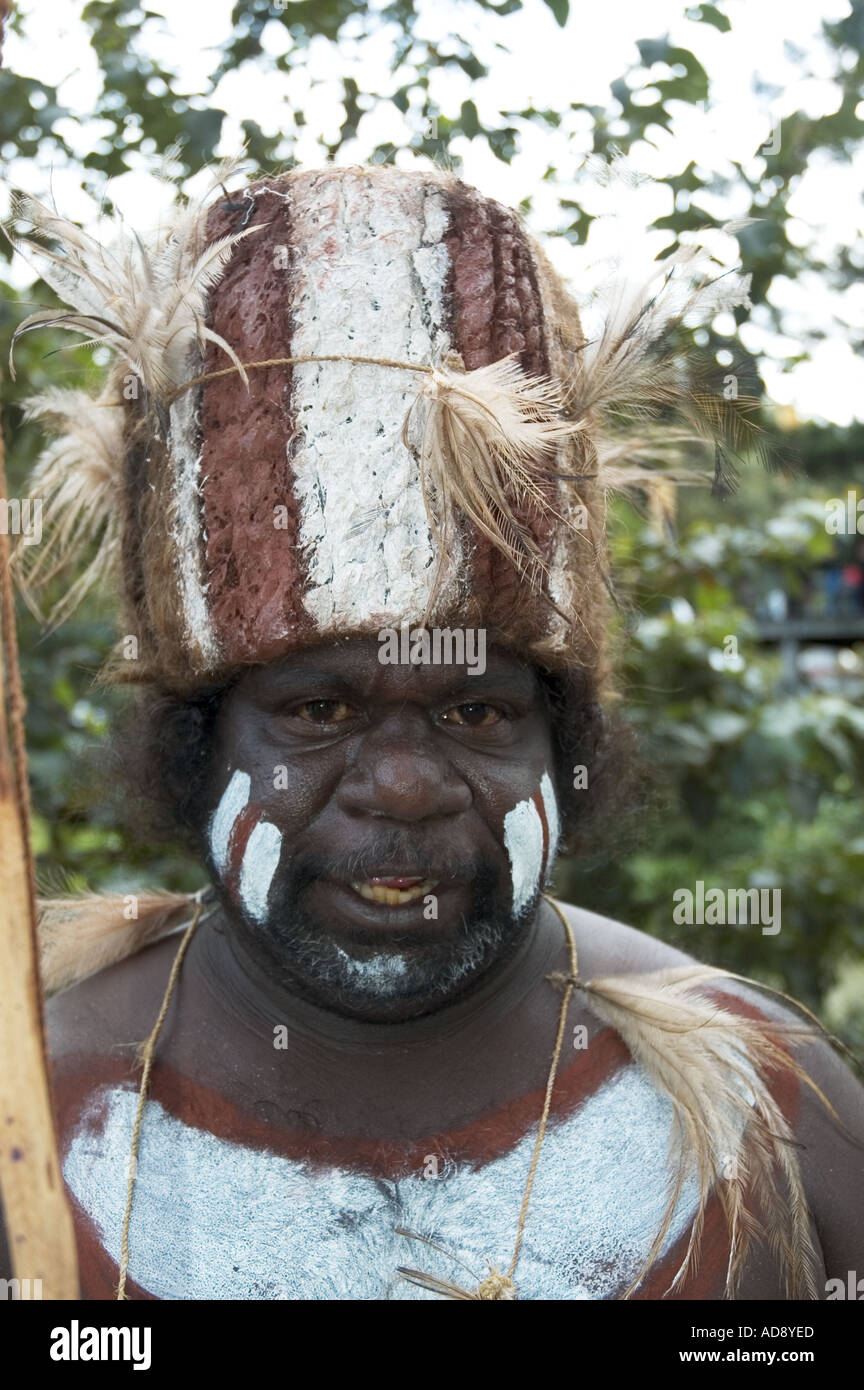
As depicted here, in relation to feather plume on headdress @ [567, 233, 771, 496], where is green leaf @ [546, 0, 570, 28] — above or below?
above

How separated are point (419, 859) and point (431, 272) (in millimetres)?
881

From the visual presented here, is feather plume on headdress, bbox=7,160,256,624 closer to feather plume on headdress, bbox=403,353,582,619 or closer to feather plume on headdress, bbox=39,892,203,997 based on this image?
feather plume on headdress, bbox=403,353,582,619

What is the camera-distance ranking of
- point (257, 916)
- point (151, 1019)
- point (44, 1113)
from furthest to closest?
point (151, 1019) → point (257, 916) → point (44, 1113)

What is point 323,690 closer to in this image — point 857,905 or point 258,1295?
point 258,1295

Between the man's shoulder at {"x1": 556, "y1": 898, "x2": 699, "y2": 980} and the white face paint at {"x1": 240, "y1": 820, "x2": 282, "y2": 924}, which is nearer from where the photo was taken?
the white face paint at {"x1": 240, "y1": 820, "x2": 282, "y2": 924}

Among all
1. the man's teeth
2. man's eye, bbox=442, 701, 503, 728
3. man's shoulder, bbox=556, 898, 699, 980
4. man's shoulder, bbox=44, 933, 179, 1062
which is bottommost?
man's shoulder, bbox=44, 933, 179, 1062

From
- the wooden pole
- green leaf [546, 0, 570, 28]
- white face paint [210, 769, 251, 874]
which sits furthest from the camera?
green leaf [546, 0, 570, 28]

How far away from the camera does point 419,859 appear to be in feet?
5.84

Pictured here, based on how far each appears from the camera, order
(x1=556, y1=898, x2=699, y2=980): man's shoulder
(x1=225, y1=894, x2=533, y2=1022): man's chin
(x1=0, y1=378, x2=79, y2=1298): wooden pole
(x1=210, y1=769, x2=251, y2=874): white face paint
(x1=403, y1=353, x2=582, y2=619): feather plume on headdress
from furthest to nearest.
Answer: (x1=556, y1=898, x2=699, y2=980): man's shoulder
(x1=210, y1=769, x2=251, y2=874): white face paint
(x1=225, y1=894, x2=533, y2=1022): man's chin
(x1=403, y1=353, x2=582, y2=619): feather plume on headdress
(x1=0, y1=378, x2=79, y2=1298): wooden pole

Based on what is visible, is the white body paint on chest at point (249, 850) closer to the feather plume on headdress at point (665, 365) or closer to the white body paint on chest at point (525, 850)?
the white body paint on chest at point (525, 850)

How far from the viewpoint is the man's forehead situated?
1.80 meters

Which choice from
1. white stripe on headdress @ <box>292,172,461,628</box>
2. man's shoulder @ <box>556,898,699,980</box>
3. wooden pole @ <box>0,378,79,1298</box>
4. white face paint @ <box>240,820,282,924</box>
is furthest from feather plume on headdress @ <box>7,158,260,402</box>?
man's shoulder @ <box>556,898,699,980</box>

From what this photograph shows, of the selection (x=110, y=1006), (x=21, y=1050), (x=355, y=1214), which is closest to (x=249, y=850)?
(x=110, y=1006)
